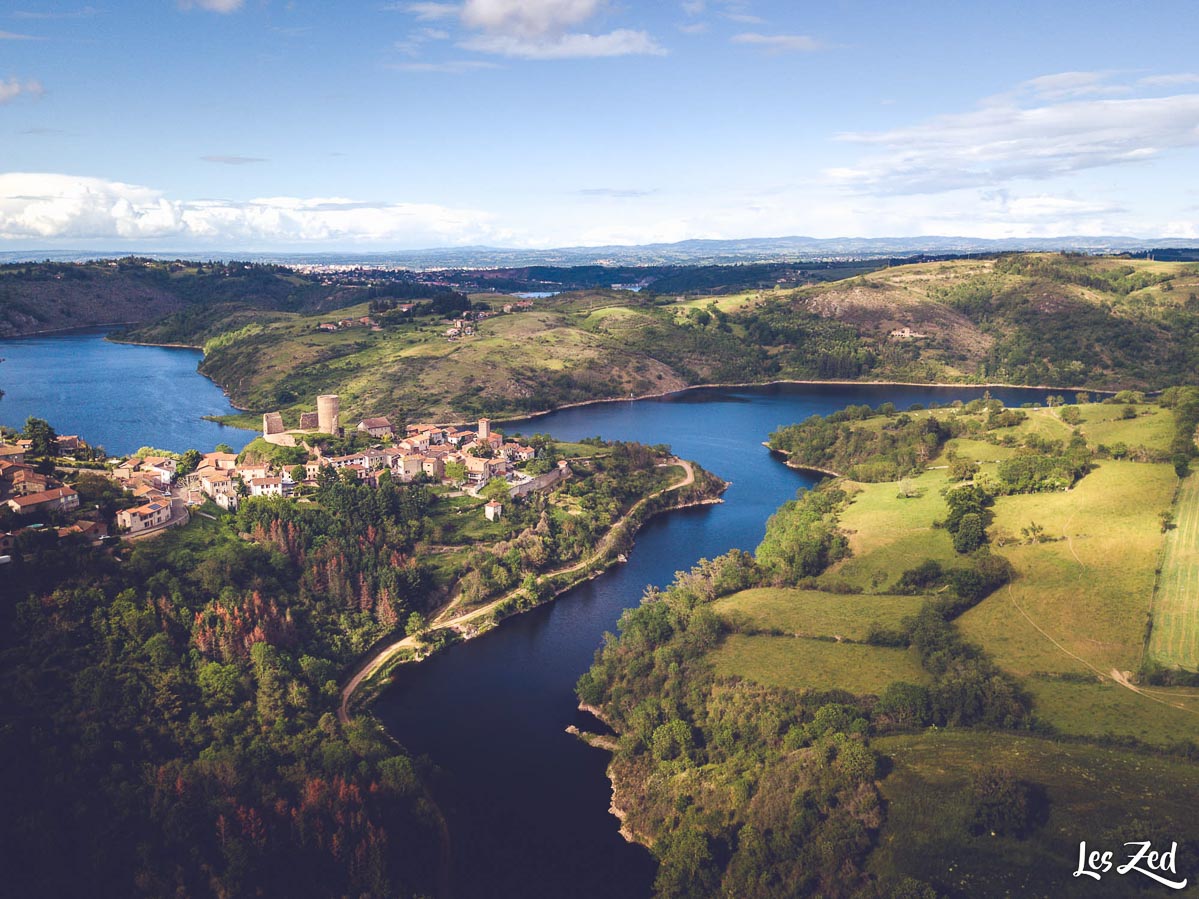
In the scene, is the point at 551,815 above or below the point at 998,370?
below

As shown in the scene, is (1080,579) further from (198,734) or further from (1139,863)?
(198,734)

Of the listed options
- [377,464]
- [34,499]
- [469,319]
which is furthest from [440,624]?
[469,319]

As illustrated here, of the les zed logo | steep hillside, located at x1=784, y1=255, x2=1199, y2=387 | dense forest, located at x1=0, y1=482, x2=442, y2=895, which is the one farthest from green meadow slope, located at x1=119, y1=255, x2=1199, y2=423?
the les zed logo

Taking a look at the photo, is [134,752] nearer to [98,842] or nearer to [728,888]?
[98,842]

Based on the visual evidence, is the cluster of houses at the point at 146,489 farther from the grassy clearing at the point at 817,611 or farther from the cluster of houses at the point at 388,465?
the grassy clearing at the point at 817,611

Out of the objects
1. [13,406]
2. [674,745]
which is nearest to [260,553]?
[674,745]

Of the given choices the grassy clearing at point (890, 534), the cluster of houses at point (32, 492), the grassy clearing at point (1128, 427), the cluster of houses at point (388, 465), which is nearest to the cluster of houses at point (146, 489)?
the cluster of houses at point (388, 465)
